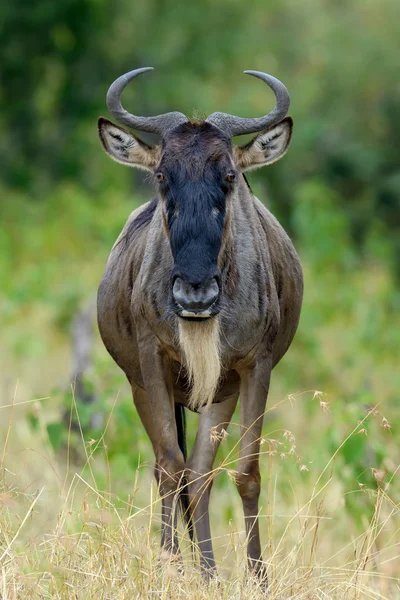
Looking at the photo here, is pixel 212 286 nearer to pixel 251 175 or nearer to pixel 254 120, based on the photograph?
pixel 254 120

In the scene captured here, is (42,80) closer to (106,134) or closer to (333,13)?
(333,13)

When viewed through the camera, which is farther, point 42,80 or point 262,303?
point 42,80

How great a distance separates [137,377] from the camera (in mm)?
6996

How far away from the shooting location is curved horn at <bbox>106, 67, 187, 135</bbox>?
6281mm

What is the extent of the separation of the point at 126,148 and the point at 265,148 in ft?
2.67

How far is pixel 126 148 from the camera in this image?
6492mm

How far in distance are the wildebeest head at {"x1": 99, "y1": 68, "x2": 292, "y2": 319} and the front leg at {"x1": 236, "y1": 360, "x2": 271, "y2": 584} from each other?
678 millimetres

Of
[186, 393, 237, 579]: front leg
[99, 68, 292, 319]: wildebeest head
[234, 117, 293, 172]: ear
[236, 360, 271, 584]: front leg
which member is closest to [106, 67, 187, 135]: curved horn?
[99, 68, 292, 319]: wildebeest head

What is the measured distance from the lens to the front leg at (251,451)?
→ 614 cm

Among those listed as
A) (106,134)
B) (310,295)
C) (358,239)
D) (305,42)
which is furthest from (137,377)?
(305,42)

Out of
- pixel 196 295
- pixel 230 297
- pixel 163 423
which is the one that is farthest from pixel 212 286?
pixel 163 423

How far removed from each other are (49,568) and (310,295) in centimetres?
1267

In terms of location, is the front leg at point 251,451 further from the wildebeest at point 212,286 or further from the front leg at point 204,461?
the front leg at point 204,461

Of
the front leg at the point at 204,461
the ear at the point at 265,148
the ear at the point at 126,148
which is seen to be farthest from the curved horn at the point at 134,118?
the front leg at the point at 204,461
